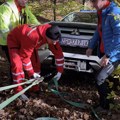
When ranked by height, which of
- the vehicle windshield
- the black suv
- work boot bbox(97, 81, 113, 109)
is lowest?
work boot bbox(97, 81, 113, 109)

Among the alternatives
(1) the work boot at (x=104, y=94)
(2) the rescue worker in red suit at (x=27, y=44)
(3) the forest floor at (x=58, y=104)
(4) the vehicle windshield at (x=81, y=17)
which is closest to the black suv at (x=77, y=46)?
(2) the rescue worker in red suit at (x=27, y=44)

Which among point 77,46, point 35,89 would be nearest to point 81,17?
point 77,46

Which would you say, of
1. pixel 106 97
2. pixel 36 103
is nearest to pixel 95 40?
pixel 106 97

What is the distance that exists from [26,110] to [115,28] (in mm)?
1729

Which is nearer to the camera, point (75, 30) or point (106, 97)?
point (106, 97)

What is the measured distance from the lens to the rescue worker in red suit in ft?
15.0

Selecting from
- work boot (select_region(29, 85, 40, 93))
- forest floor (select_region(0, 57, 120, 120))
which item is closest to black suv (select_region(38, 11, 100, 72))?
forest floor (select_region(0, 57, 120, 120))

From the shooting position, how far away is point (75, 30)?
5.61 metres

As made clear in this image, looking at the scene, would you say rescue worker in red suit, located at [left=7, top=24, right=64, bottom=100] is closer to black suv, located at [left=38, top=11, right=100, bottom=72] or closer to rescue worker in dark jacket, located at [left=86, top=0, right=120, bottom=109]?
black suv, located at [left=38, top=11, right=100, bottom=72]

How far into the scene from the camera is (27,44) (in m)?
4.61

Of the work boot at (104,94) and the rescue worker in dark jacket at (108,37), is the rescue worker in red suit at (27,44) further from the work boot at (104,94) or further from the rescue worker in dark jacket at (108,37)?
the work boot at (104,94)

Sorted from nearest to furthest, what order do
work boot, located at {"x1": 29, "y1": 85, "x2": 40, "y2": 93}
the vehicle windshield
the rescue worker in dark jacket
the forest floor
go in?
the rescue worker in dark jacket < the forest floor < work boot, located at {"x1": 29, "y1": 85, "x2": 40, "y2": 93} < the vehicle windshield

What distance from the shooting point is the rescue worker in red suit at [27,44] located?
457 centimetres

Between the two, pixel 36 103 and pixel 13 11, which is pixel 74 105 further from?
pixel 13 11
